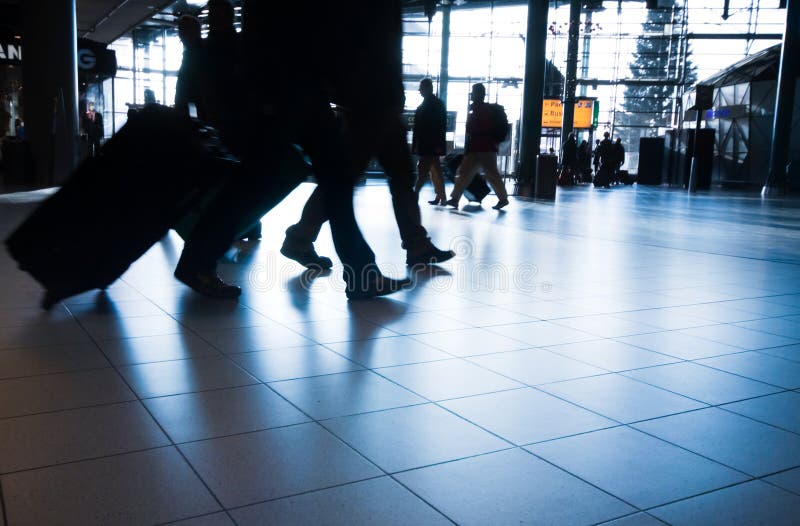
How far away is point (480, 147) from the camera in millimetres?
10688

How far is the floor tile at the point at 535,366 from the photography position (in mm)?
2559

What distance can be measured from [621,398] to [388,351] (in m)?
0.91

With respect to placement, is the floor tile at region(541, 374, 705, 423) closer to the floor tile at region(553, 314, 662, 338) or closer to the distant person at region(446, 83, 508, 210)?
the floor tile at region(553, 314, 662, 338)

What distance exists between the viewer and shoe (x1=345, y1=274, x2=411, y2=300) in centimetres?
384

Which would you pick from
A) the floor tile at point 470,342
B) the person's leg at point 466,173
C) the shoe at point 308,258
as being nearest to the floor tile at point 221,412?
the floor tile at point 470,342

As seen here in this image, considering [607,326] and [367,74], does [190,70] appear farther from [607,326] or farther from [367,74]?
[607,326]

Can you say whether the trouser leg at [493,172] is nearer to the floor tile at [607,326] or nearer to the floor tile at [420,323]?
the floor tile at [607,326]

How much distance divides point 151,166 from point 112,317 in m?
0.72

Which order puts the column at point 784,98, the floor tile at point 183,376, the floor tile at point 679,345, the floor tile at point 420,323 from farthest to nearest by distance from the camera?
the column at point 784,98 → the floor tile at point 420,323 → the floor tile at point 679,345 → the floor tile at point 183,376

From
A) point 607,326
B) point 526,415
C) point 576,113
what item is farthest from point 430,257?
point 576,113

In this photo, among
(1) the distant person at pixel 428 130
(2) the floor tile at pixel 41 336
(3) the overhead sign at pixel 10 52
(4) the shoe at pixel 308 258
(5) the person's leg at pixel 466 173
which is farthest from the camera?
(3) the overhead sign at pixel 10 52

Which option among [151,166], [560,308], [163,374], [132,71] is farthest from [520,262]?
[132,71]

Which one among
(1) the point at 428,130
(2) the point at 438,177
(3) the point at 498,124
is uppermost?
(3) the point at 498,124

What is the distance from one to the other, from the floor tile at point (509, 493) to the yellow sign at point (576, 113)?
1146 inches
